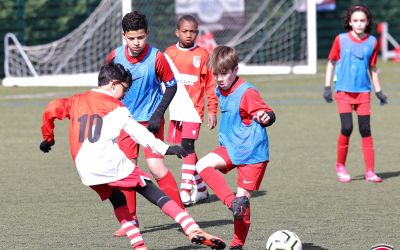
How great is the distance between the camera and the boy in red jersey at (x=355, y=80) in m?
11.2

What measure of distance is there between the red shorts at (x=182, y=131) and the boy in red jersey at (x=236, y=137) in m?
2.44

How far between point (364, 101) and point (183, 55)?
2.11 m

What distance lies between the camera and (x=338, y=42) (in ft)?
37.2

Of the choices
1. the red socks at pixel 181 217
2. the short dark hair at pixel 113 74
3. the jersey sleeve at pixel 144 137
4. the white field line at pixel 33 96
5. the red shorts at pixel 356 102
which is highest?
the short dark hair at pixel 113 74

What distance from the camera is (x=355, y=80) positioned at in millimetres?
11242

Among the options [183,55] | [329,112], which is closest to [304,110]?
[329,112]

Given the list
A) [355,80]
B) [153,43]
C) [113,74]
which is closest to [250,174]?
[113,74]

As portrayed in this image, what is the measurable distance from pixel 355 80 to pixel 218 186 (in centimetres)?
411

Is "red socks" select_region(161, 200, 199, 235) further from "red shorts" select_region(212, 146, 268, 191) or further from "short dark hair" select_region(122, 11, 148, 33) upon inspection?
"short dark hair" select_region(122, 11, 148, 33)

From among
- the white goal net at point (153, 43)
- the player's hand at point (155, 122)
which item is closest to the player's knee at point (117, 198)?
the player's hand at point (155, 122)

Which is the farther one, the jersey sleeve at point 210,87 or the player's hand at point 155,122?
the jersey sleeve at point 210,87

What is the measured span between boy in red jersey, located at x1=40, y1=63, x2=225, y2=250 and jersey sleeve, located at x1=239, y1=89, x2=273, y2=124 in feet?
2.63

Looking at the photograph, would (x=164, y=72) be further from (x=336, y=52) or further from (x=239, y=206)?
(x=336, y=52)

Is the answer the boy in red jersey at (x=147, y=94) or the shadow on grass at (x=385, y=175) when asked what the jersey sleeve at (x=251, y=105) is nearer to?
the boy in red jersey at (x=147, y=94)
